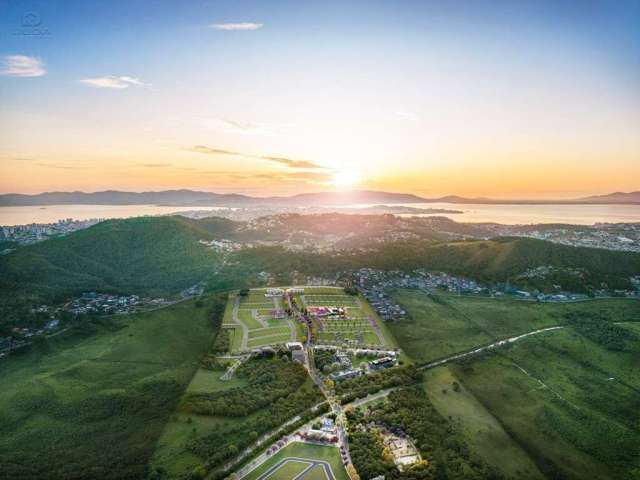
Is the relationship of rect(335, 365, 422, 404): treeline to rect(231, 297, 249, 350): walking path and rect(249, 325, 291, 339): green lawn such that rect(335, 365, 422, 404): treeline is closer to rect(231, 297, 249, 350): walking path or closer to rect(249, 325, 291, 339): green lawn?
rect(249, 325, 291, 339): green lawn

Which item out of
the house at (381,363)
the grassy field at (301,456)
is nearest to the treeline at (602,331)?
the house at (381,363)

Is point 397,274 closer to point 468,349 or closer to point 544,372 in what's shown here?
point 468,349

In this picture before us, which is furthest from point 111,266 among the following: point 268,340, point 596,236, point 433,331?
point 596,236

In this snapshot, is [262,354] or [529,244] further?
[529,244]

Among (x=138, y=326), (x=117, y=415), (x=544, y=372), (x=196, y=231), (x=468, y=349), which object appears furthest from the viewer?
(x=196, y=231)

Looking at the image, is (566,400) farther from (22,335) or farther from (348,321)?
(22,335)

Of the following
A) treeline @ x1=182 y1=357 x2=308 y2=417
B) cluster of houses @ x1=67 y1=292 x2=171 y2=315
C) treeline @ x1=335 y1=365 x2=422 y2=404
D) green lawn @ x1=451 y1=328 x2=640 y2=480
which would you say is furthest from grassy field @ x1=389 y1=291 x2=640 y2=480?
cluster of houses @ x1=67 y1=292 x2=171 y2=315

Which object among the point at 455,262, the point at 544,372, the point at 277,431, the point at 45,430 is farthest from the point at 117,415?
the point at 455,262
